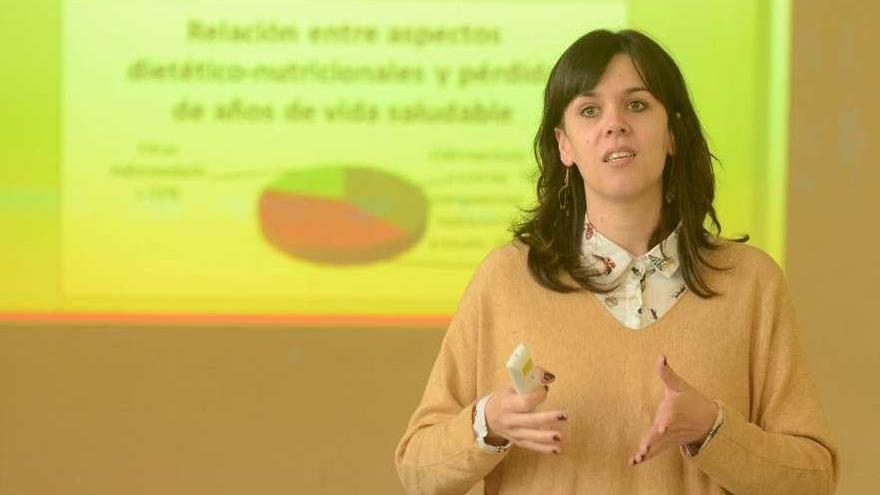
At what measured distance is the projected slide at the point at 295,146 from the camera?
346 cm

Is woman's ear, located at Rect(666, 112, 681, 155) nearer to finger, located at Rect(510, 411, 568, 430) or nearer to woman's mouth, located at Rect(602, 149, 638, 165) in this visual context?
woman's mouth, located at Rect(602, 149, 638, 165)

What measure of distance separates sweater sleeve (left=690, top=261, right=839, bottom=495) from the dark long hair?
9cm

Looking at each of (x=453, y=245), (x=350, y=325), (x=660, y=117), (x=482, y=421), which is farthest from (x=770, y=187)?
(x=482, y=421)

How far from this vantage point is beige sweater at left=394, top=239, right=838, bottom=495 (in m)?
1.63

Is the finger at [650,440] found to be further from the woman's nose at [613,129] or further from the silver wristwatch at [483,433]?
the woman's nose at [613,129]

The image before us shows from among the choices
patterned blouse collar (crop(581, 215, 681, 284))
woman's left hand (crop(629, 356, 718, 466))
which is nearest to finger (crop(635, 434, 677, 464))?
woman's left hand (crop(629, 356, 718, 466))

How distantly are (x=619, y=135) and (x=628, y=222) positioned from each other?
122mm

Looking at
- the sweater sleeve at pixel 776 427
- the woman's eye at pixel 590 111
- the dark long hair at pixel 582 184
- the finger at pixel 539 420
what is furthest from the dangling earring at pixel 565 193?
the finger at pixel 539 420

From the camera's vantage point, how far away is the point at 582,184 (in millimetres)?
1811

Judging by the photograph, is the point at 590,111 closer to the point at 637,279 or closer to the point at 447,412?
the point at 637,279

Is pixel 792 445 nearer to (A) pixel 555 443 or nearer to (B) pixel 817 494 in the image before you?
(B) pixel 817 494

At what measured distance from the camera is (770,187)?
357 cm

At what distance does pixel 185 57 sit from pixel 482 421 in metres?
2.13

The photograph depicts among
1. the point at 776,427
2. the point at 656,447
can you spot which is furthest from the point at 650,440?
the point at 776,427
